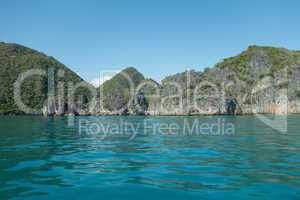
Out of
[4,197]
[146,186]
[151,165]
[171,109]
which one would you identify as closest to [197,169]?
[151,165]

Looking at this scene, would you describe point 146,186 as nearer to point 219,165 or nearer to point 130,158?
point 219,165

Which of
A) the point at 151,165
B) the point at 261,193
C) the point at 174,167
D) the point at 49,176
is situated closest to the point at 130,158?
the point at 151,165

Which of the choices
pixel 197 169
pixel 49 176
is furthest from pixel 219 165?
pixel 49 176

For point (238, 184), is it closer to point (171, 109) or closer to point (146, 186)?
point (146, 186)

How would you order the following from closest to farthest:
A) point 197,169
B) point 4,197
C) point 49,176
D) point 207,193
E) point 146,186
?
point 4,197
point 207,193
point 146,186
point 49,176
point 197,169

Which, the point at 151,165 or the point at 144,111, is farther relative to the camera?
the point at 144,111

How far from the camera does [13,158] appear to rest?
18.2 m

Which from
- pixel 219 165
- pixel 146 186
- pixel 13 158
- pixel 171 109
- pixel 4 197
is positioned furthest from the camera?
pixel 171 109

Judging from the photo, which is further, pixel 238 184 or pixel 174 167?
pixel 174 167

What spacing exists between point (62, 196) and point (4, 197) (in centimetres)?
192

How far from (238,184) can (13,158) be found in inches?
542

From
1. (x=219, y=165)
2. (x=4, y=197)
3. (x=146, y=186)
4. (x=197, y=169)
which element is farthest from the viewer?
(x=219, y=165)

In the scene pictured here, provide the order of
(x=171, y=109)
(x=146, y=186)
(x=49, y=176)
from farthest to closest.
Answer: (x=171, y=109), (x=49, y=176), (x=146, y=186)

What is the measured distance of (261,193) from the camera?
1050cm
